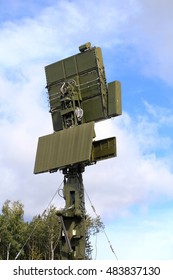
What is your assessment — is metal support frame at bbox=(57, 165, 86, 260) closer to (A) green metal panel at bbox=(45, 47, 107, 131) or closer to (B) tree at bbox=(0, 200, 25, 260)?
(A) green metal panel at bbox=(45, 47, 107, 131)

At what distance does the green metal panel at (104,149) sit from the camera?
14516mm

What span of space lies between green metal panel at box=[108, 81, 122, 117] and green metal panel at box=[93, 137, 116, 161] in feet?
3.08

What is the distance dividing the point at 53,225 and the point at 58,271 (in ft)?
82.2

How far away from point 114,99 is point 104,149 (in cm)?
177

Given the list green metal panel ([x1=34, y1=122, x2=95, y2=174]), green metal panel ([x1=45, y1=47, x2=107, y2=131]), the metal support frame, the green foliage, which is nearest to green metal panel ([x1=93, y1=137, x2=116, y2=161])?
green metal panel ([x1=34, y1=122, x2=95, y2=174])

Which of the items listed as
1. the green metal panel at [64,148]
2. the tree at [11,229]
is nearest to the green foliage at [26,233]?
the tree at [11,229]

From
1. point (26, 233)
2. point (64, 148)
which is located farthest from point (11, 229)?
point (64, 148)

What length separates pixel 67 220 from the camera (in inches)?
561

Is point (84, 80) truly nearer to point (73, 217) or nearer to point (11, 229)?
point (73, 217)

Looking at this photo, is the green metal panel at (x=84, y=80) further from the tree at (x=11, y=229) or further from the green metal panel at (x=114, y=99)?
the tree at (x=11, y=229)

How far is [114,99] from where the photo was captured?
15.0 m

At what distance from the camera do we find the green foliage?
1304 inches

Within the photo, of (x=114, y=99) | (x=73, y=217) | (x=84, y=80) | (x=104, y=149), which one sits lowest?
(x=73, y=217)

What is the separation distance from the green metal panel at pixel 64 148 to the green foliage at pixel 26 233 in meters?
17.9
